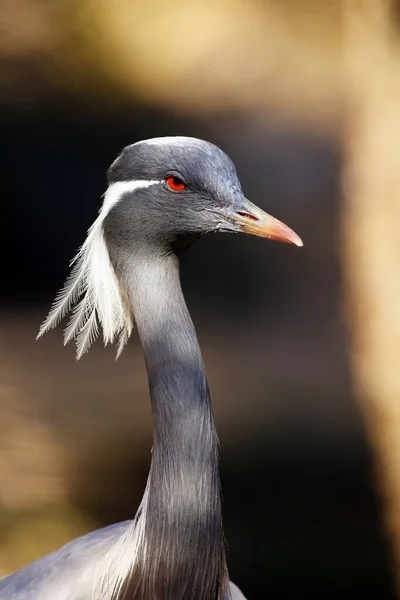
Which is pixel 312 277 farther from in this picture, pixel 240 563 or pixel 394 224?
pixel 240 563

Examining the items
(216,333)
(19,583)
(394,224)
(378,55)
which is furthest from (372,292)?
(19,583)

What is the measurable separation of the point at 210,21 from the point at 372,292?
1025mm

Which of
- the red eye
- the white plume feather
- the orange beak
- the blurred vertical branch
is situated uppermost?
the blurred vertical branch

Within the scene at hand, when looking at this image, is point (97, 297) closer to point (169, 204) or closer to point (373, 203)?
point (169, 204)

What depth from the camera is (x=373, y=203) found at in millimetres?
2867

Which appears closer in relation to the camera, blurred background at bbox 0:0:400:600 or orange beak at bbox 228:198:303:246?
orange beak at bbox 228:198:303:246

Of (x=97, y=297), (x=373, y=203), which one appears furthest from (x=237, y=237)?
(x=97, y=297)

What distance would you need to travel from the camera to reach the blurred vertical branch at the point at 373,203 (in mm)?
2766

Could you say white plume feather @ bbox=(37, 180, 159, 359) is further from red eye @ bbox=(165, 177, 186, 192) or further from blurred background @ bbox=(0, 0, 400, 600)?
blurred background @ bbox=(0, 0, 400, 600)

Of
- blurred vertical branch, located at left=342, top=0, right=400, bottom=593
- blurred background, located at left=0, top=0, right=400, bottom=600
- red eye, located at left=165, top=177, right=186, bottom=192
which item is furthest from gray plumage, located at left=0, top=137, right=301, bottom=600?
blurred vertical branch, located at left=342, top=0, right=400, bottom=593

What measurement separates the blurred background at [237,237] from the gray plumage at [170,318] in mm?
1105

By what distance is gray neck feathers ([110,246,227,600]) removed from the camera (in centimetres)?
134

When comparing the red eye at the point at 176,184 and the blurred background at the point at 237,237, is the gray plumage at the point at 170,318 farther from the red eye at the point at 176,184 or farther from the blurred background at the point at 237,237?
the blurred background at the point at 237,237

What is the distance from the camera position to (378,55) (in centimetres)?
286
